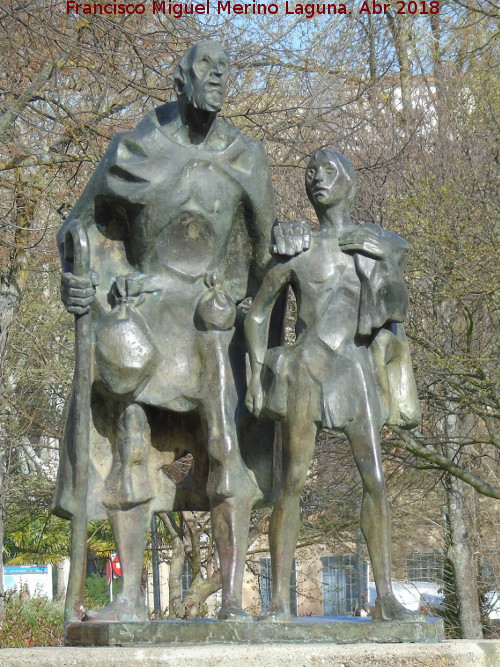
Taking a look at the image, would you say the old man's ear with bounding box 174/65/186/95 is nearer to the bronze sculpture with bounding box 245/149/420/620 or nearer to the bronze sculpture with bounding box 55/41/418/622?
the bronze sculpture with bounding box 55/41/418/622

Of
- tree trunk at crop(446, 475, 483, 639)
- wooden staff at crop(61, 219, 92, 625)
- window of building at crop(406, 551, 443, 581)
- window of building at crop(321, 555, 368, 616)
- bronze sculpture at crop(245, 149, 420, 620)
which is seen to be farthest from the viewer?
window of building at crop(321, 555, 368, 616)

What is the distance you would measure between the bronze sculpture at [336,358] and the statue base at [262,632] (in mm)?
286

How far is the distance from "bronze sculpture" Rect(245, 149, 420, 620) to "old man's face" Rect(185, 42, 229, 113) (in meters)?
0.56

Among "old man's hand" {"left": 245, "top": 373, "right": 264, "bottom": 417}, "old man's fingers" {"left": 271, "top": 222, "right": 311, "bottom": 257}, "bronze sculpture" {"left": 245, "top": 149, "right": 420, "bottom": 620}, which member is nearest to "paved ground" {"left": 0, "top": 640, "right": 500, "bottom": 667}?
"bronze sculpture" {"left": 245, "top": 149, "right": 420, "bottom": 620}

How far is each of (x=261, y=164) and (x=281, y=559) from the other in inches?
76.2

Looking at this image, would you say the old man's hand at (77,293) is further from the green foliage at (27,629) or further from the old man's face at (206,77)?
the green foliage at (27,629)

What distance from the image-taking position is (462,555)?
69.4 feet

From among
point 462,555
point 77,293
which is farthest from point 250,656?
point 462,555

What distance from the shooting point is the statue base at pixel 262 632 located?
5.63 meters

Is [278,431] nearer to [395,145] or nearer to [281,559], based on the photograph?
[281,559]

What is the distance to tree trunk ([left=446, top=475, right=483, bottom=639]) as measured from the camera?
2083cm

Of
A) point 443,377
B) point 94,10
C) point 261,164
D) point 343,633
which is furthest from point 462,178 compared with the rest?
point 343,633

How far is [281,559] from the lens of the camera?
616 cm

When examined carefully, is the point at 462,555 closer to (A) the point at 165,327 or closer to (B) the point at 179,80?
(A) the point at 165,327
